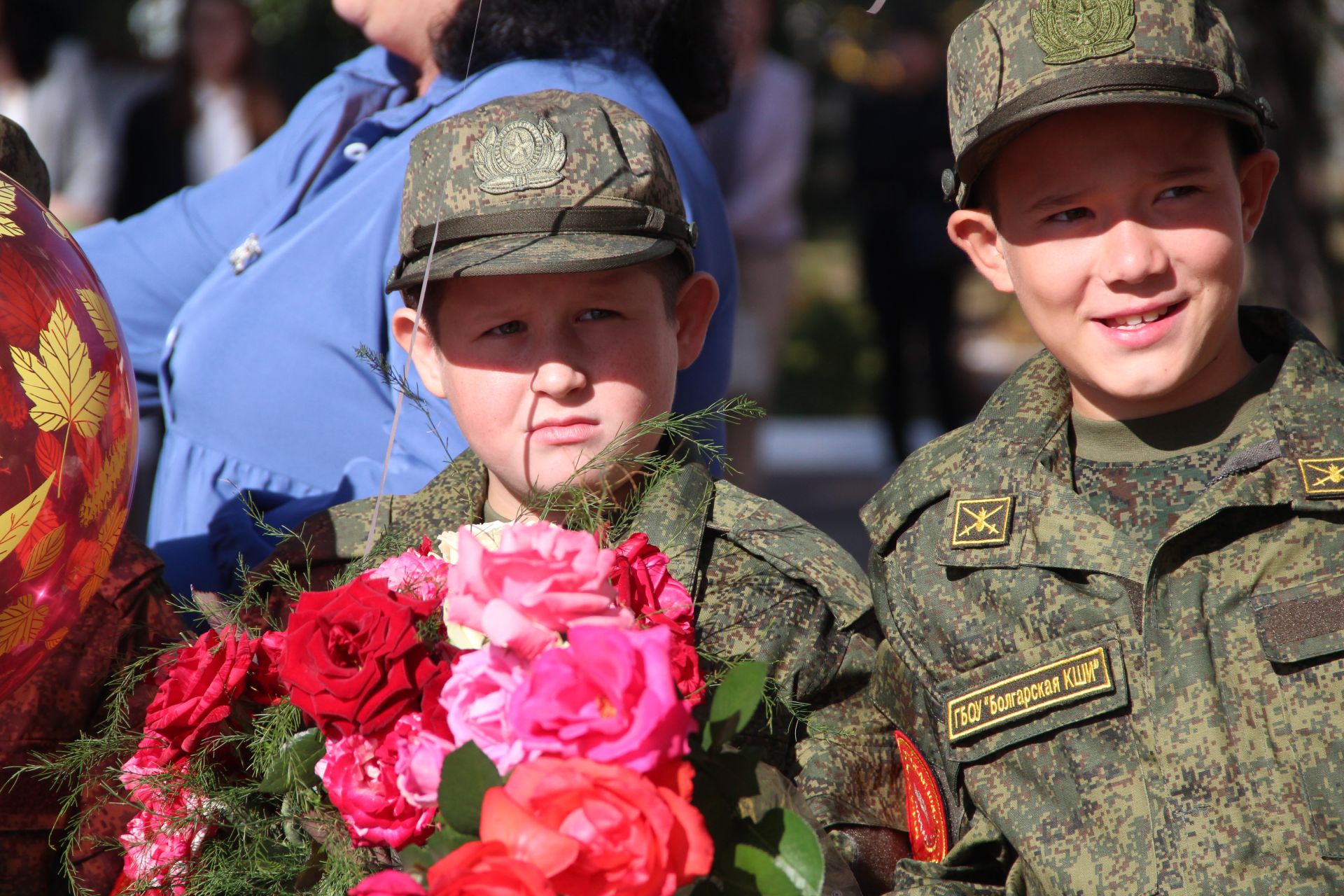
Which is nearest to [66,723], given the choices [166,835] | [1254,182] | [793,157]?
[166,835]

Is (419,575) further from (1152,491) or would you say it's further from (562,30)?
(562,30)

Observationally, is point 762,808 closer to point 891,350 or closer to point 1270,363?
point 1270,363

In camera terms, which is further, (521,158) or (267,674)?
(521,158)

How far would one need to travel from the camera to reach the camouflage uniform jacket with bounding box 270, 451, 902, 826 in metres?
2.06

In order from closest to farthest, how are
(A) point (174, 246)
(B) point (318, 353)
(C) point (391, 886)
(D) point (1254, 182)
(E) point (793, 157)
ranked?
(C) point (391, 886), (D) point (1254, 182), (B) point (318, 353), (A) point (174, 246), (E) point (793, 157)

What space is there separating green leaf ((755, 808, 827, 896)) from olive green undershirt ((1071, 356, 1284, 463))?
2.93 ft

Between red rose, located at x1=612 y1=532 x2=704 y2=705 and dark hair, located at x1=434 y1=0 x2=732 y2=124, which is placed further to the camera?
dark hair, located at x1=434 y1=0 x2=732 y2=124

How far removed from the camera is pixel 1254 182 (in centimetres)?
208

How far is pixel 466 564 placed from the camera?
1.45 meters

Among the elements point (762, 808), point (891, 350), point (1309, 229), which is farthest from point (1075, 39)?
point (891, 350)

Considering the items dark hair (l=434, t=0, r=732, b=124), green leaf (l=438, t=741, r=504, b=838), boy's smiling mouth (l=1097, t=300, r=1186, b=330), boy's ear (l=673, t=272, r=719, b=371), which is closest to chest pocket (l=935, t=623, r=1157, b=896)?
boy's smiling mouth (l=1097, t=300, r=1186, b=330)

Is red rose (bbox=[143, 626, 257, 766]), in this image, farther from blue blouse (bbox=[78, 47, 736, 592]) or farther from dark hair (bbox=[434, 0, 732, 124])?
dark hair (bbox=[434, 0, 732, 124])

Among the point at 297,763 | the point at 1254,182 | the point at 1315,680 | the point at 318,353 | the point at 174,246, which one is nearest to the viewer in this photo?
the point at 297,763

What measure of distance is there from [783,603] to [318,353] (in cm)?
97
